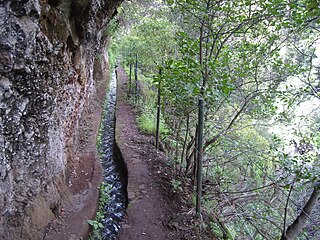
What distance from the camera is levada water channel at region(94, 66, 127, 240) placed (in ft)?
15.7

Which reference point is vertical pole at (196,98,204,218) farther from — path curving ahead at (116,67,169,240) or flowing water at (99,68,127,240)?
flowing water at (99,68,127,240)

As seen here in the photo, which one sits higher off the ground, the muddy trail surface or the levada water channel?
the muddy trail surface

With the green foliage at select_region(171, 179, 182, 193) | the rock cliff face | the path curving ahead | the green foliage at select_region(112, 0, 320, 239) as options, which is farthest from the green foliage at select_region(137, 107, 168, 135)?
the rock cliff face

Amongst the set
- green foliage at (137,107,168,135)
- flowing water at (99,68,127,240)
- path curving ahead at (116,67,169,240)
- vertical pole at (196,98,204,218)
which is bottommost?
flowing water at (99,68,127,240)

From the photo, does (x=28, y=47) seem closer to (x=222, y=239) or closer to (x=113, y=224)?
(x=113, y=224)

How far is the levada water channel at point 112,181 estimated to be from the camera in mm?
4775

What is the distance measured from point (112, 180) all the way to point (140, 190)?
3.98ft


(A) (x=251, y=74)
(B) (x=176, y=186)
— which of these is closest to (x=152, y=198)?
(B) (x=176, y=186)

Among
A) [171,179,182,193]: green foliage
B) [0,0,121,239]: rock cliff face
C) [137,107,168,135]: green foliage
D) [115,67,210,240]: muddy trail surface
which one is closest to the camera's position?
[0,0,121,239]: rock cliff face

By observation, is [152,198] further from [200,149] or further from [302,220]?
Result: [302,220]

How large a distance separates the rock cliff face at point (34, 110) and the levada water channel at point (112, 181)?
0.89m

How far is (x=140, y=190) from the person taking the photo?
5344 millimetres

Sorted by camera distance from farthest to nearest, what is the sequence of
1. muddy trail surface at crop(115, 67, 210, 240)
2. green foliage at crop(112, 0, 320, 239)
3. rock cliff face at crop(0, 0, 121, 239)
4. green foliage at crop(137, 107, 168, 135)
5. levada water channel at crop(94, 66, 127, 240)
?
green foliage at crop(137, 107, 168, 135) < levada water channel at crop(94, 66, 127, 240) < muddy trail surface at crop(115, 67, 210, 240) < green foliage at crop(112, 0, 320, 239) < rock cliff face at crop(0, 0, 121, 239)

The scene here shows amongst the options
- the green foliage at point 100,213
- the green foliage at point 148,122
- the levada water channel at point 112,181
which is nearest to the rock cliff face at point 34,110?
the green foliage at point 100,213
